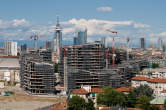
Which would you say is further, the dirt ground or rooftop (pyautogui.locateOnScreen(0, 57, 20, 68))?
rooftop (pyautogui.locateOnScreen(0, 57, 20, 68))

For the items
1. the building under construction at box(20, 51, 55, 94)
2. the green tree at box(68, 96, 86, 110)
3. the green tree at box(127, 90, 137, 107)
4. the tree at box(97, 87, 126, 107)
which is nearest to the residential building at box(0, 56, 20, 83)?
the building under construction at box(20, 51, 55, 94)

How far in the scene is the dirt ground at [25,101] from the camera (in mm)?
67812

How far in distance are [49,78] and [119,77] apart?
16577mm

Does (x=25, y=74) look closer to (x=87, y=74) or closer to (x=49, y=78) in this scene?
(x=49, y=78)

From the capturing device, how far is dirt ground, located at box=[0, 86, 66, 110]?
6781cm

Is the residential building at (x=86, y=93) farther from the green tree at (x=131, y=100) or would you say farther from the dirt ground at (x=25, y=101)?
the green tree at (x=131, y=100)

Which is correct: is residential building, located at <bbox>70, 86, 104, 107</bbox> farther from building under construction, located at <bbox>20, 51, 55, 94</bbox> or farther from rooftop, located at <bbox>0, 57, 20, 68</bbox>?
rooftop, located at <bbox>0, 57, 20, 68</bbox>

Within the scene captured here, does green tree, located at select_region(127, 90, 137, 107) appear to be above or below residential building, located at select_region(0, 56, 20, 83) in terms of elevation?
below

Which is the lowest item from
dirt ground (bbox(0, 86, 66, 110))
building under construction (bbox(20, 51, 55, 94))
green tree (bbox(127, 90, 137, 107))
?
dirt ground (bbox(0, 86, 66, 110))

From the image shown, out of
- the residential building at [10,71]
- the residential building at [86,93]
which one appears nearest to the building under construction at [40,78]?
the residential building at [86,93]

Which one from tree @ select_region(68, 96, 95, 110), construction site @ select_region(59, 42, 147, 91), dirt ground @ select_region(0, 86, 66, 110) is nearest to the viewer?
tree @ select_region(68, 96, 95, 110)

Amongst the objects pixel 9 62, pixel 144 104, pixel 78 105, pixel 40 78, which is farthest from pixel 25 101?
pixel 9 62

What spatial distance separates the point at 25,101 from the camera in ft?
246

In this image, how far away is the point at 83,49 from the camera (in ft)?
286
